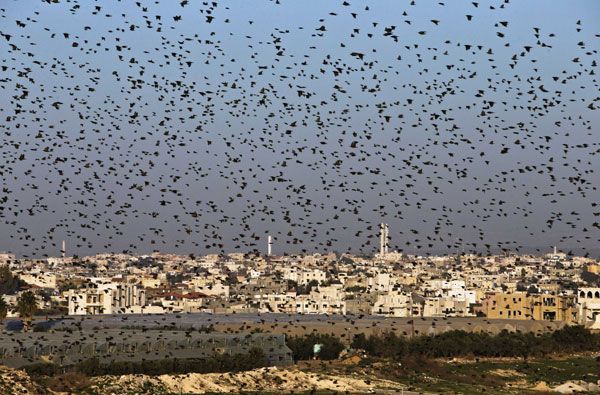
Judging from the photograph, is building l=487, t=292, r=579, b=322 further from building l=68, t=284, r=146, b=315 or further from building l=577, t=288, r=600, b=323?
building l=68, t=284, r=146, b=315

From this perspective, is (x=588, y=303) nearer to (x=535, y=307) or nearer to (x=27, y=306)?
(x=535, y=307)

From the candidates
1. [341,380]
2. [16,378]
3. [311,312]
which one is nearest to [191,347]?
[341,380]

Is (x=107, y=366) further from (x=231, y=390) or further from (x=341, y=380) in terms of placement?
(x=341, y=380)

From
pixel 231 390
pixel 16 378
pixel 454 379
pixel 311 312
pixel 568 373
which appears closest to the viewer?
pixel 16 378

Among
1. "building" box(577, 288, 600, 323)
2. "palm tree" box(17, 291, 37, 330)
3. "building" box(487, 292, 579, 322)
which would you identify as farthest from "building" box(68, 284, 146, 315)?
"building" box(577, 288, 600, 323)

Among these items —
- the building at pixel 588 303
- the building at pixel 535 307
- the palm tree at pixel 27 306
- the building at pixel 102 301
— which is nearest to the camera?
the palm tree at pixel 27 306

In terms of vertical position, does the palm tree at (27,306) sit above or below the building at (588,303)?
below

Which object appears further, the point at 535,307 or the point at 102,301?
the point at 102,301

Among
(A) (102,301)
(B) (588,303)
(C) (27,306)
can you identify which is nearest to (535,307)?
(B) (588,303)

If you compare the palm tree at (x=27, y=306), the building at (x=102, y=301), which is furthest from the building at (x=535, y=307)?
the palm tree at (x=27, y=306)

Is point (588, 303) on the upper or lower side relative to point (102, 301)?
upper

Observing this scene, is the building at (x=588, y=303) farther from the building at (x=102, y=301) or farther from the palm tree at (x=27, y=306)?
the palm tree at (x=27, y=306)
